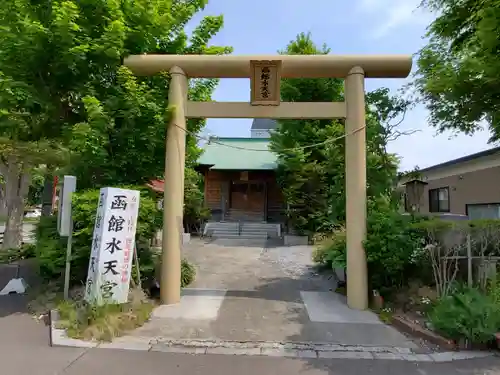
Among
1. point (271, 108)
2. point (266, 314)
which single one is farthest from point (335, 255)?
point (271, 108)

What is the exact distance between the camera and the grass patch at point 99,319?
16.7 feet

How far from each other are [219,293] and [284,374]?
3715mm

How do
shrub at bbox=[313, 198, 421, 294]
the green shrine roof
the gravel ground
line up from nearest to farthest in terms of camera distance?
shrub at bbox=[313, 198, 421, 294] → the gravel ground → the green shrine roof

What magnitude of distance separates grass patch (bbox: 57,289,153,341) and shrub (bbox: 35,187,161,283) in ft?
3.20

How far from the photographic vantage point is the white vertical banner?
226 inches

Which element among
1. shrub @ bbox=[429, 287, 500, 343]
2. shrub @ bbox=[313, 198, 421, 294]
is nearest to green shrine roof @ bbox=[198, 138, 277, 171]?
shrub @ bbox=[313, 198, 421, 294]

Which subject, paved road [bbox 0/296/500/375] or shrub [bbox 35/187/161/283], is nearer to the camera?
paved road [bbox 0/296/500/375]

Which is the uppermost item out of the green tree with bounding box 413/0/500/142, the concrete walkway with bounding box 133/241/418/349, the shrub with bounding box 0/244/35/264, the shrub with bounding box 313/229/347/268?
the green tree with bounding box 413/0/500/142

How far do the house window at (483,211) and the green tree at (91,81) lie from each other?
39.2ft

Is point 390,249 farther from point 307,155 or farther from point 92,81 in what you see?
point 307,155

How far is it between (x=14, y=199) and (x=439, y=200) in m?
18.7

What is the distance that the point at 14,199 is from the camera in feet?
43.2

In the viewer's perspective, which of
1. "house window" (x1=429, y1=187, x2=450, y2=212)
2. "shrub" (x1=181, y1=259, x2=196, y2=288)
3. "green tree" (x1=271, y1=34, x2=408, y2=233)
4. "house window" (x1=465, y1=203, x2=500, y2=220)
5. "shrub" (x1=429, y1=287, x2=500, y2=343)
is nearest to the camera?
"shrub" (x1=429, y1=287, x2=500, y2=343)

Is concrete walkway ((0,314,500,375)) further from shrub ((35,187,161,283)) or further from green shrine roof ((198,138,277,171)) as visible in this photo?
green shrine roof ((198,138,277,171))
